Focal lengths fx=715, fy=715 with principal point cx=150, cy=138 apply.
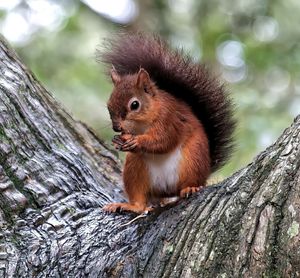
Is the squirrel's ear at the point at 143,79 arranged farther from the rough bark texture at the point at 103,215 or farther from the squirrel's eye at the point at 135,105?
the rough bark texture at the point at 103,215

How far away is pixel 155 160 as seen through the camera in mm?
2438

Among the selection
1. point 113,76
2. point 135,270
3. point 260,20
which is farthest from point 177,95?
point 260,20

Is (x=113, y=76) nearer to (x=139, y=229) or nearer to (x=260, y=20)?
(x=139, y=229)

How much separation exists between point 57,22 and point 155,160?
4352mm

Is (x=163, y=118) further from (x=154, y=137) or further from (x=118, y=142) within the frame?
(x=118, y=142)

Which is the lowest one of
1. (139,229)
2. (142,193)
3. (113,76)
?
(139,229)

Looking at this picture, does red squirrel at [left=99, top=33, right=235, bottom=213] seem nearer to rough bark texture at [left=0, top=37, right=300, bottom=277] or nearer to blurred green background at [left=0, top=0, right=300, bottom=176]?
rough bark texture at [left=0, top=37, right=300, bottom=277]

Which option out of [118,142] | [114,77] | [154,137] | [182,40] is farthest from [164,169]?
[182,40]

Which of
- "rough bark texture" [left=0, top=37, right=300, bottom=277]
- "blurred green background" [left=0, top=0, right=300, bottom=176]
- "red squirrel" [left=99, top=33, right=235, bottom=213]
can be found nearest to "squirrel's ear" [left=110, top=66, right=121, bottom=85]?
"red squirrel" [left=99, top=33, right=235, bottom=213]

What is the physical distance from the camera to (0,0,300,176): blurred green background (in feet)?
17.5

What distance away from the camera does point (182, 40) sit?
5.94 metres

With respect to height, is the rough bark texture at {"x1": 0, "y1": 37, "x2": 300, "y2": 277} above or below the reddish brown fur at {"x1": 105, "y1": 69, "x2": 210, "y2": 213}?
below

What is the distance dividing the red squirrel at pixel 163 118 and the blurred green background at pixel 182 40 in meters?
2.29

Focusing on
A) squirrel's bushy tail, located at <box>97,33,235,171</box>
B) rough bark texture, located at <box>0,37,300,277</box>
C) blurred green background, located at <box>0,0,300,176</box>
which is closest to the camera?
rough bark texture, located at <box>0,37,300,277</box>
